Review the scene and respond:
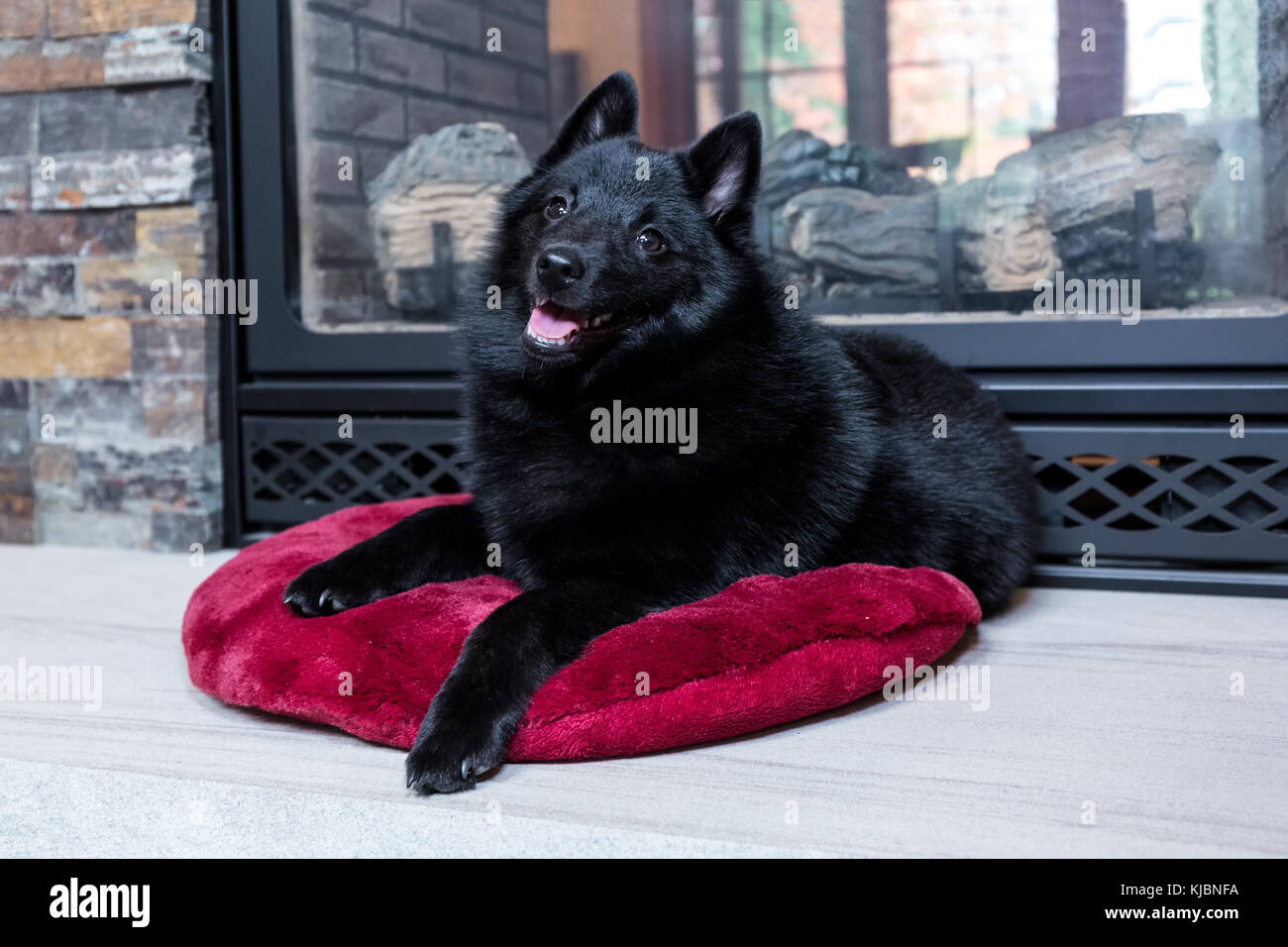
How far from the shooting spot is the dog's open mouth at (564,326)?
1503mm

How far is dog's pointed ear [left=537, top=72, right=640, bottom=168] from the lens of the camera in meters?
1.70

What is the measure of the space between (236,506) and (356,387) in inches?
16.2

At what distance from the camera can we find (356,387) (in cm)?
238

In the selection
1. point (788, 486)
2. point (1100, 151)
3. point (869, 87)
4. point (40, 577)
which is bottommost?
point (40, 577)

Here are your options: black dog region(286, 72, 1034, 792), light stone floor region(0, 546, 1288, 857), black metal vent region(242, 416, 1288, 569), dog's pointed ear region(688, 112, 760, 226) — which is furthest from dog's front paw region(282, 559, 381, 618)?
dog's pointed ear region(688, 112, 760, 226)

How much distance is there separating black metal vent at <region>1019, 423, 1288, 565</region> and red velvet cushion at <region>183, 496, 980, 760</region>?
22.3 inches

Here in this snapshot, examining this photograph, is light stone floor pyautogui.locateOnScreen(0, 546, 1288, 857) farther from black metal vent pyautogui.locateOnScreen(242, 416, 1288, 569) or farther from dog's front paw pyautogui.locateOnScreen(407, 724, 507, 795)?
black metal vent pyautogui.locateOnScreen(242, 416, 1288, 569)

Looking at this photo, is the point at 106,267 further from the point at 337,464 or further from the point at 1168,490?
the point at 1168,490

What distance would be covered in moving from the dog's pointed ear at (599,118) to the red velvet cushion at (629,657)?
66cm

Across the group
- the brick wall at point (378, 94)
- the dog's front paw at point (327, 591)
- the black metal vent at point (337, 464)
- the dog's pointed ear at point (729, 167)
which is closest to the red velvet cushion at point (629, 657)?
the dog's front paw at point (327, 591)

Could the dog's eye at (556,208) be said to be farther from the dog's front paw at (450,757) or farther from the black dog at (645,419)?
the dog's front paw at (450,757)

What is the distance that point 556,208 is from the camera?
5.26 ft
